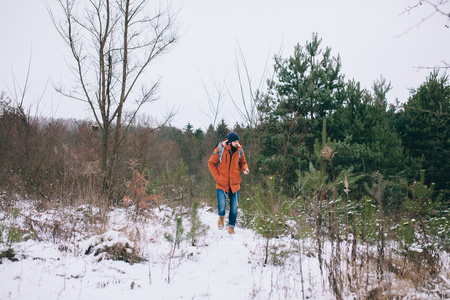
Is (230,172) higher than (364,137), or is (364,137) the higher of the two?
(364,137)

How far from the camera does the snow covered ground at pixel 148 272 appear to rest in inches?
91.1

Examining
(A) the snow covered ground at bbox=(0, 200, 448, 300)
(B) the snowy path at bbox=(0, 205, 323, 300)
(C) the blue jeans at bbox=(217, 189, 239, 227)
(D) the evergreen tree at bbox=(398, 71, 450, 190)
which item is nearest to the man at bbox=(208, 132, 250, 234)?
(C) the blue jeans at bbox=(217, 189, 239, 227)

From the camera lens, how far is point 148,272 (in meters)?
2.84

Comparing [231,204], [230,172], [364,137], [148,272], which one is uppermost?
[364,137]

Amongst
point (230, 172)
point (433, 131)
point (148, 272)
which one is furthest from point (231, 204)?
point (433, 131)

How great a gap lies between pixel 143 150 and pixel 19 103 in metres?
4.24

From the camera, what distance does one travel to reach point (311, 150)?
12562mm

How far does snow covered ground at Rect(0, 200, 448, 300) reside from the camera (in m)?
2.31

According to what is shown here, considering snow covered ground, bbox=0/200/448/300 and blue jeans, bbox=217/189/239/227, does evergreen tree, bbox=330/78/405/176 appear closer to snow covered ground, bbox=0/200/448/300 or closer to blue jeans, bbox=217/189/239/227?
blue jeans, bbox=217/189/239/227

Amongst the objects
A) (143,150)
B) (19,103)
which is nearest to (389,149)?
(143,150)

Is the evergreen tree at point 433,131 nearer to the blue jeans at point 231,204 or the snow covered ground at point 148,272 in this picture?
the blue jeans at point 231,204

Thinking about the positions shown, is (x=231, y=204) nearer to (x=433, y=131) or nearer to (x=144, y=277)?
(x=144, y=277)

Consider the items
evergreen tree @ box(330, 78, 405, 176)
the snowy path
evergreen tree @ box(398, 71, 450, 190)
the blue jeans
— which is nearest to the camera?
the snowy path

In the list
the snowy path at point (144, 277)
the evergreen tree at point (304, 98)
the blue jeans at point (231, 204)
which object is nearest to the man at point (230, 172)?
the blue jeans at point (231, 204)
